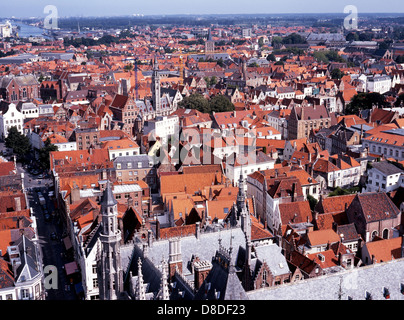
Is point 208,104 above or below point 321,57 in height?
below

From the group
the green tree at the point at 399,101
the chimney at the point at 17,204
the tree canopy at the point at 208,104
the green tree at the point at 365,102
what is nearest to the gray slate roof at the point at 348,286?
the chimney at the point at 17,204

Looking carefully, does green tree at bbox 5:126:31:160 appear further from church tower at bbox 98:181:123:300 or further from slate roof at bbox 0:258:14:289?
church tower at bbox 98:181:123:300

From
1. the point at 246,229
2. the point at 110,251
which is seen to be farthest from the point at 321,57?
the point at 110,251

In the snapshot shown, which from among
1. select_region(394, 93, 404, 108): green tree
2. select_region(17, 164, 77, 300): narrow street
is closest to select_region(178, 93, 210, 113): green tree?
select_region(17, 164, 77, 300): narrow street

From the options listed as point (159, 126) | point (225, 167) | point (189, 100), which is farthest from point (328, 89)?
point (225, 167)

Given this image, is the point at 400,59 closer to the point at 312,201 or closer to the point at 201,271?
the point at 312,201

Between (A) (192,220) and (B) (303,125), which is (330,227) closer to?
(A) (192,220)

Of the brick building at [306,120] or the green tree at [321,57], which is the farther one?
the green tree at [321,57]

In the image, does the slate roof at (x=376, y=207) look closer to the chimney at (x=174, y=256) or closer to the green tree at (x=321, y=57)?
the chimney at (x=174, y=256)
